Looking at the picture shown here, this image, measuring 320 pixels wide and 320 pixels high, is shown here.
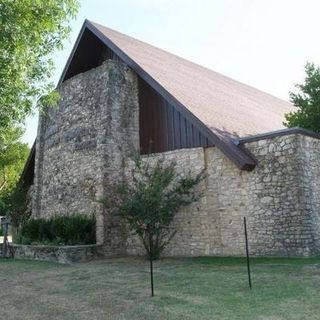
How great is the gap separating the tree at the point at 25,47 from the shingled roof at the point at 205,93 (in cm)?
545

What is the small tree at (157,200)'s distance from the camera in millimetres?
12008

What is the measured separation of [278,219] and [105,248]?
18.8ft

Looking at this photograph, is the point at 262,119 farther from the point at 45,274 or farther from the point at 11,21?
the point at 11,21

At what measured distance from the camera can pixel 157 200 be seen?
12000 mm

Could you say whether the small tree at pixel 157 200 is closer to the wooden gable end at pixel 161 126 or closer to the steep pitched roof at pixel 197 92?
the wooden gable end at pixel 161 126

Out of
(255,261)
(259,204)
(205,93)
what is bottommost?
(255,261)

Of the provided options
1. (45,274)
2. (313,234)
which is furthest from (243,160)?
(45,274)

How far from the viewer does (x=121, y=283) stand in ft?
29.2

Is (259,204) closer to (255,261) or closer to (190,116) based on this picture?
(255,261)

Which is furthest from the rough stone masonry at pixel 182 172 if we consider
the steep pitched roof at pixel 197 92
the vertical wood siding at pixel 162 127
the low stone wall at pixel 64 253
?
the steep pitched roof at pixel 197 92

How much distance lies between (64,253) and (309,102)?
29.3 feet

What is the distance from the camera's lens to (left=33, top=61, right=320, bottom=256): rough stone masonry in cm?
1150

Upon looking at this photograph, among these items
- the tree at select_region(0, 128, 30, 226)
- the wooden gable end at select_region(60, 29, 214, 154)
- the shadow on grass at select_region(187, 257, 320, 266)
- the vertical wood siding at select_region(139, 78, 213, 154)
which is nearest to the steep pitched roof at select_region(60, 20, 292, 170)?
the wooden gable end at select_region(60, 29, 214, 154)

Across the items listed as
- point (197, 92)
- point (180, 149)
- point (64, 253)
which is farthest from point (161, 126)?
point (64, 253)
